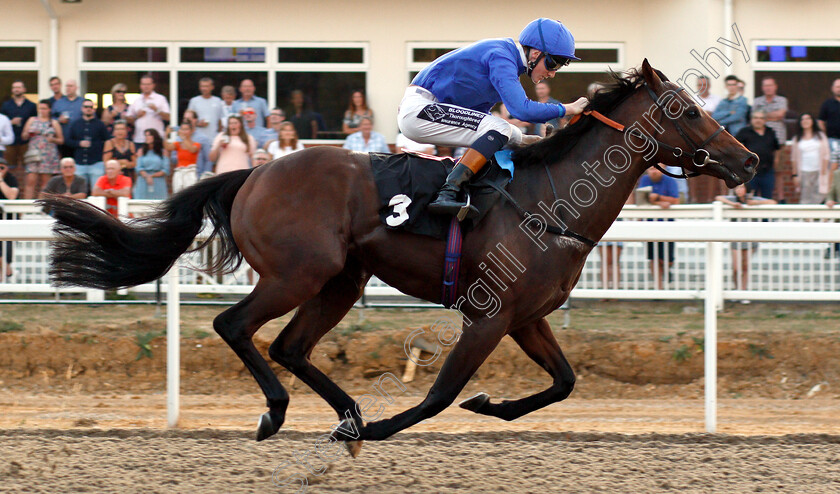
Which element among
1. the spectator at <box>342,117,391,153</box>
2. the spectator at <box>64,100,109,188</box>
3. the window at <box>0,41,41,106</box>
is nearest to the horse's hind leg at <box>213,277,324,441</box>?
the spectator at <box>342,117,391,153</box>

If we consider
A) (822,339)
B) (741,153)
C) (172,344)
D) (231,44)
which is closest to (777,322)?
(822,339)

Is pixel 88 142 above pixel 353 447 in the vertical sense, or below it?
Answer: above

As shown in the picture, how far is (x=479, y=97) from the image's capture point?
14.0 ft

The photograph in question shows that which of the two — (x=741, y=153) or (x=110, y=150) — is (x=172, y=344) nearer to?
(x=741, y=153)

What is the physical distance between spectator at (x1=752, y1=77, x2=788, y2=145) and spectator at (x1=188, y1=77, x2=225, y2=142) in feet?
16.4

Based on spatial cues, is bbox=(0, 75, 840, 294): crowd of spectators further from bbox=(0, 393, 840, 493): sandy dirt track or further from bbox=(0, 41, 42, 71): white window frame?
bbox=(0, 393, 840, 493): sandy dirt track

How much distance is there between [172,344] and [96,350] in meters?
1.96

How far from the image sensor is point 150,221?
4406 mm

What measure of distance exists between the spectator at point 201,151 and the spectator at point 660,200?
12.3 feet

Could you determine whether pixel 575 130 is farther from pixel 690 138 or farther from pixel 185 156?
pixel 185 156

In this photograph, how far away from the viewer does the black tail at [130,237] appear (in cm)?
436

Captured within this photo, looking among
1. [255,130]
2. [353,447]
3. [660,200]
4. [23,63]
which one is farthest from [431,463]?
[23,63]

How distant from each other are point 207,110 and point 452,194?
5.60 metres

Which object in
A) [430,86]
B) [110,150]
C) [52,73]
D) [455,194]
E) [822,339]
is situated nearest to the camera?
[455,194]
